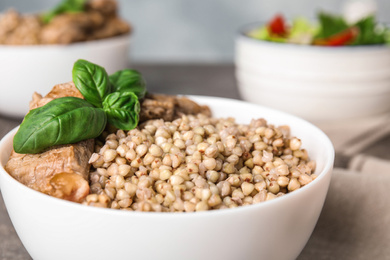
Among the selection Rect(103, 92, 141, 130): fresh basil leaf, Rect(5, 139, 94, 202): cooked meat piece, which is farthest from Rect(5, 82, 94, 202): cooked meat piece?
Rect(103, 92, 141, 130): fresh basil leaf

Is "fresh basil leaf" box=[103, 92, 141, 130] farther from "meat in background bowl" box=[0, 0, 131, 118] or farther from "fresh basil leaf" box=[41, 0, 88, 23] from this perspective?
"fresh basil leaf" box=[41, 0, 88, 23]

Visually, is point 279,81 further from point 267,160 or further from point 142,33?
point 142,33

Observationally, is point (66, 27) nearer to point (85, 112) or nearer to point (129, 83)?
point (129, 83)

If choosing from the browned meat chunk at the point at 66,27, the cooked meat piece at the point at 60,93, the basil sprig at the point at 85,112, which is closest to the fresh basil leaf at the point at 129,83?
the basil sprig at the point at 85,112

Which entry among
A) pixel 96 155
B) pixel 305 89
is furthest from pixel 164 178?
pixel 305 89

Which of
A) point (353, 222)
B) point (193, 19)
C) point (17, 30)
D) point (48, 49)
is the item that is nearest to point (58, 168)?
point (353, 222)

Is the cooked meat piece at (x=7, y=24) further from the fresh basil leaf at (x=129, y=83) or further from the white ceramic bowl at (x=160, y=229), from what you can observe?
the white ceramic bowl at (x=160, y=229)
